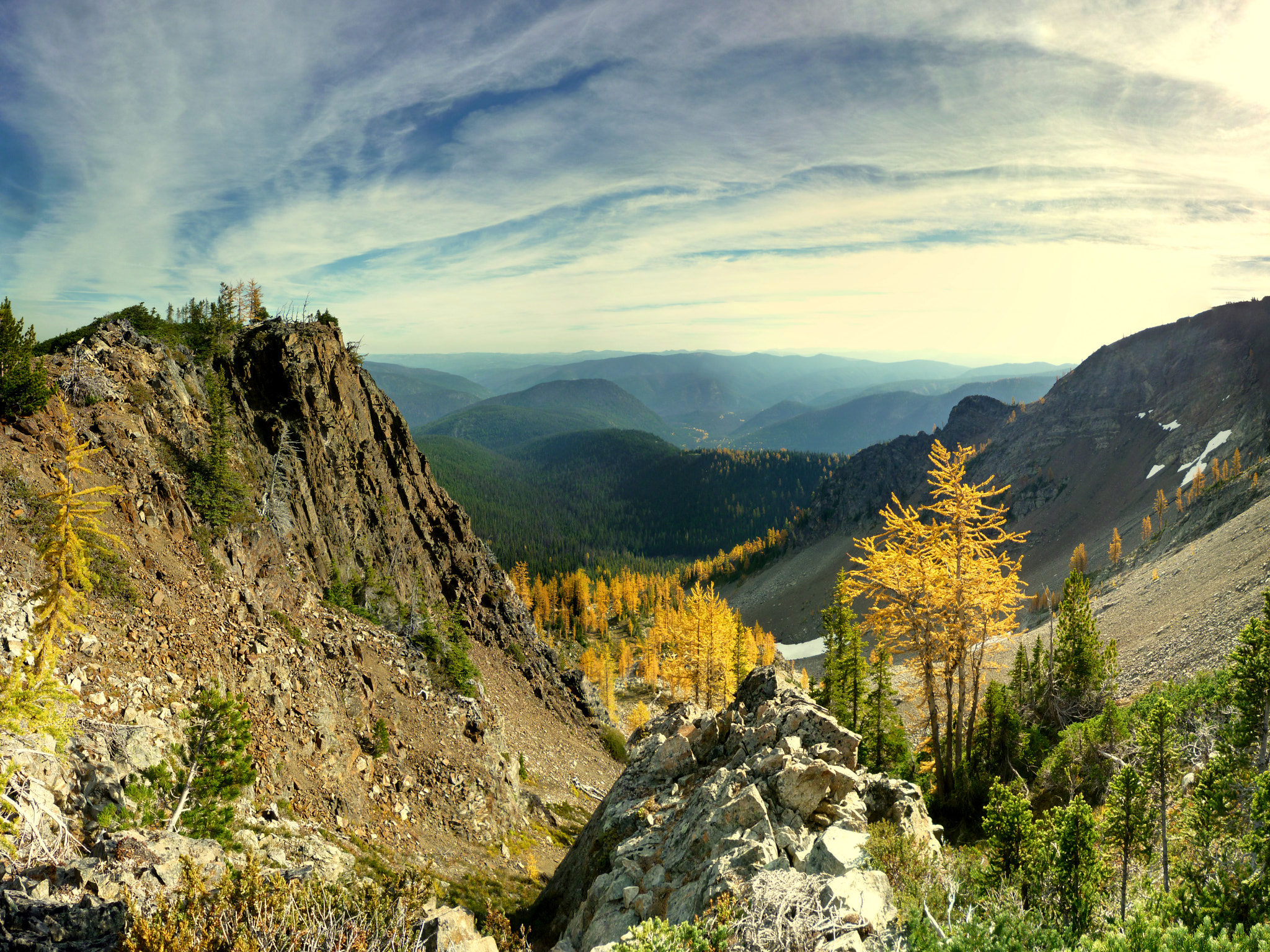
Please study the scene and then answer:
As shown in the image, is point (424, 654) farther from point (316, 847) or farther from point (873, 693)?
point (873, 693)

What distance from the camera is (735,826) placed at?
45.9 feet

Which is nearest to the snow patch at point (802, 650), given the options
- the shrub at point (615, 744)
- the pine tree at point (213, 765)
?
the shrub at point (615, 744)

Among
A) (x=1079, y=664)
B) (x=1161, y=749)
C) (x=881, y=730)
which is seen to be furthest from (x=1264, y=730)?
(x=1079, y=664)

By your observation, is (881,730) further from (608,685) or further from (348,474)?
(608,685)

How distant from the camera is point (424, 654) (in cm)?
3130

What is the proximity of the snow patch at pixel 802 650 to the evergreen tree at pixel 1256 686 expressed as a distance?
346 feet

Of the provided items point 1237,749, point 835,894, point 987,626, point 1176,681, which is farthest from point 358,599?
point 1176,681

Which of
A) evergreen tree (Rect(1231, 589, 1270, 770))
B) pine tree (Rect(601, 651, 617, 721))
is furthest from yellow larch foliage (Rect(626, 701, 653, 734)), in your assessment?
evergreen tree (Rect(1231, 589, 1270, 770))

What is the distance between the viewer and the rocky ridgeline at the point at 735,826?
11586mm

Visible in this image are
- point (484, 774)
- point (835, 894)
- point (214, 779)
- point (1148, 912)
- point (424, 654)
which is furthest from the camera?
point (424, 654)

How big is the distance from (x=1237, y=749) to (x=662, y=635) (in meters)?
76.5

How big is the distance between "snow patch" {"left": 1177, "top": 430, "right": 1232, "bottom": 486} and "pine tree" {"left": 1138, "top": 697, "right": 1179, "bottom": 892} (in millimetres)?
129146

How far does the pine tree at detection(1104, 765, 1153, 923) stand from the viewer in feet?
53.0

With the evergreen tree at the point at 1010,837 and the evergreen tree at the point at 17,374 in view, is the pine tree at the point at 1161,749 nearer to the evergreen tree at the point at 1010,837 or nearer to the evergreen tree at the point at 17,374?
the evergreen tree at the point at 1010,837
